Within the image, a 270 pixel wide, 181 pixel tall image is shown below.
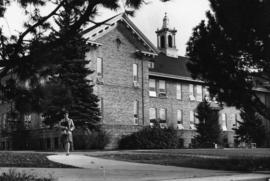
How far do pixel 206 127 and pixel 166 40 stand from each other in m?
18.9

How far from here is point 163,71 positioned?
47.2 m

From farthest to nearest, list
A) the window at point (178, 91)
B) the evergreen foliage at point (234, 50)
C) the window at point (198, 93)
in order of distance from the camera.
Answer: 1. the window at point (198, 93)
2. the window at point (178, 91)
3. the evergreen foliage at point (234, 50)

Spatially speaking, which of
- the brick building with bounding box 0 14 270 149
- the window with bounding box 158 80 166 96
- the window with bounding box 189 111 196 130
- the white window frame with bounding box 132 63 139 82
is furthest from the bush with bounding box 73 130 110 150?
the window with bounding box 189 111 196 130

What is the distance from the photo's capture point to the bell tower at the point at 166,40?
58.7m

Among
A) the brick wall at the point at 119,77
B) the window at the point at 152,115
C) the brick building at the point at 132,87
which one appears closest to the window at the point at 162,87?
the brick building at the point at 132,87

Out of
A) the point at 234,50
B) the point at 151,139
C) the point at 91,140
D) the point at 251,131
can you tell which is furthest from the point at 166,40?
the point at 234,50

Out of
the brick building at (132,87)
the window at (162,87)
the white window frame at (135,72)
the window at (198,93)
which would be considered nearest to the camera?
the brick building at (132,87)

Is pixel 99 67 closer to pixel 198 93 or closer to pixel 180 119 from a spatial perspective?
pixel 180 119

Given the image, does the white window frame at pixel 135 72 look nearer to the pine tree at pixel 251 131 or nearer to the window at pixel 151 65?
the window at pixel 151 65

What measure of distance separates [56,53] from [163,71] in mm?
40326

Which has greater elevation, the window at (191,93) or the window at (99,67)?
the window at (99,67)

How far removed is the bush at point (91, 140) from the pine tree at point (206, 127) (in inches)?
439

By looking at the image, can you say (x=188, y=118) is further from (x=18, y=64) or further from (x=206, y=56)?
(x=18, y=64)

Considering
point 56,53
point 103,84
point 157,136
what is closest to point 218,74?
point 56,53
